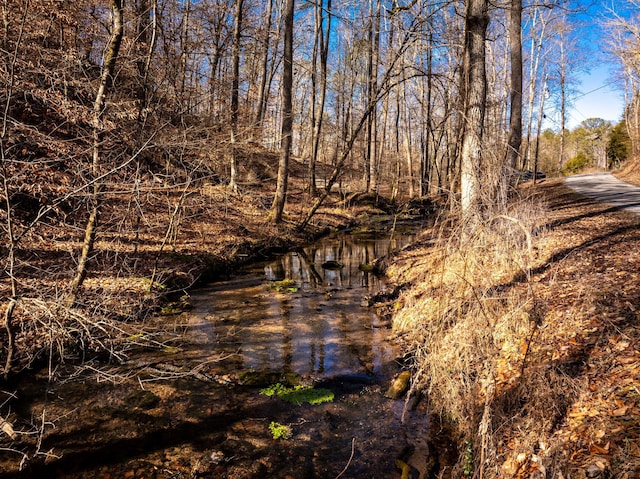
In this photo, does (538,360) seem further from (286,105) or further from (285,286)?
(286,105)

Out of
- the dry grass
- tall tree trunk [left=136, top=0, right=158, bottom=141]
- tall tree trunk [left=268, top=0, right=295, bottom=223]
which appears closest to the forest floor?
the dry grass

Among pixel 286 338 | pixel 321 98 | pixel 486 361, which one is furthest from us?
pixel 321 98

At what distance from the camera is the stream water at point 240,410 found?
4.02 m

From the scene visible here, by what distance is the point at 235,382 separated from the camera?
5.59 m

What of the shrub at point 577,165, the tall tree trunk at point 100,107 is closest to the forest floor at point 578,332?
the tall tree trunk at point 100,107

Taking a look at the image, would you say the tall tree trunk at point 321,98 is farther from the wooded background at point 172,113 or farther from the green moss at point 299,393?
the green moss at point 299,393

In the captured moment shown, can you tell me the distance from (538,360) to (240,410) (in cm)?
352

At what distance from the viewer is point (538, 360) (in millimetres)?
3975

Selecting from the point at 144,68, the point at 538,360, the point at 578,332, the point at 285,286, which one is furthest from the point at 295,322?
the point at 144,68

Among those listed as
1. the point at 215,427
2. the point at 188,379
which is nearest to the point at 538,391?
the point at 215,427

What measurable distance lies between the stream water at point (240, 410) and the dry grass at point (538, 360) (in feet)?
2.57

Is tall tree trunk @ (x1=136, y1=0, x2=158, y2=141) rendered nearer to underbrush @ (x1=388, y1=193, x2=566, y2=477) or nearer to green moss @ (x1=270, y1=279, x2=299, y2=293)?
green moss @ (x1=270, y1=279, x2=299, y2=293)

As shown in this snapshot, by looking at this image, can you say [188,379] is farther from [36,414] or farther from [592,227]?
[592,227]

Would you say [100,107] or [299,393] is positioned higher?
[100,107]
